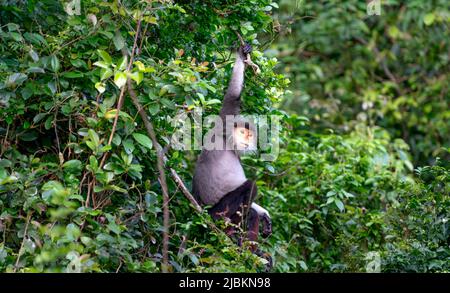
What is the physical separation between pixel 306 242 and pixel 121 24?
213 cm

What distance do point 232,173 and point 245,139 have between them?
22cm

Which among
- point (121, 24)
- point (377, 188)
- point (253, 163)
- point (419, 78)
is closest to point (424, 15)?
point (419, 78)

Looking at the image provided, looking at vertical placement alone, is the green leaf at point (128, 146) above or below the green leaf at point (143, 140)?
below

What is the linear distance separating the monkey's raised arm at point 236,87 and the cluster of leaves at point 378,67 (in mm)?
3722

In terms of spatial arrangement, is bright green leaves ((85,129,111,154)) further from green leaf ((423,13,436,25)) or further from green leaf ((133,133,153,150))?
green leaf ((423,13,436,25))

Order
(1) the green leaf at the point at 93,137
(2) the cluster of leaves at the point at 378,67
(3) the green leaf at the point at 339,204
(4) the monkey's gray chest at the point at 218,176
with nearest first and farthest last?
1. (1) the green leaf at the point at 93,137
2. (4) the monkey's gray chest at the point at 218,176
3. (3) the green leaf at the point at 339,204
4. (2) the cluster of leaves at the point at 378,67

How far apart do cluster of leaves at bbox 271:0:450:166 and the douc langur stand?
A: 357 cm

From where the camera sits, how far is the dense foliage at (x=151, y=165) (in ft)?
12.6

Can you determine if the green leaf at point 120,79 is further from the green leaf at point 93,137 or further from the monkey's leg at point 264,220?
the monkey's leg at point 264,220

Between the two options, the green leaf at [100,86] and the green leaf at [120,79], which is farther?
the green leaf at [100,86]

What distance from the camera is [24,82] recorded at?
4.25m

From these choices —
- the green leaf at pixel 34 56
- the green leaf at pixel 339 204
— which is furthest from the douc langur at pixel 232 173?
the green leaf at pixel 34 56

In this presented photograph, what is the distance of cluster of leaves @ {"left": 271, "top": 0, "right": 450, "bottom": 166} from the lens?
865cm

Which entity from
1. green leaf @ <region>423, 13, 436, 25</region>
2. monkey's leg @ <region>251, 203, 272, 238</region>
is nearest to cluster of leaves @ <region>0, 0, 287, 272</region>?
monkey's leg @ <region>251, 203, 272, 238</region>
